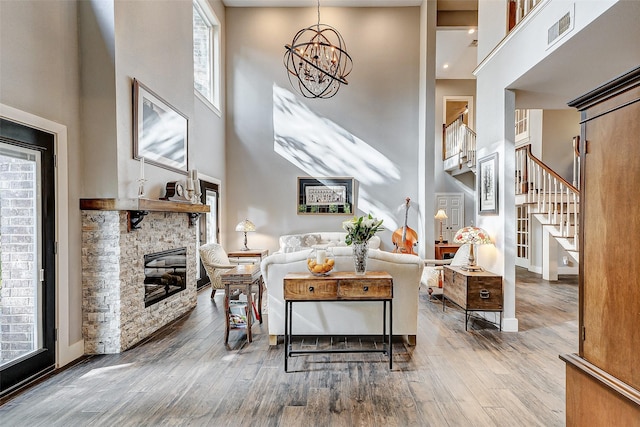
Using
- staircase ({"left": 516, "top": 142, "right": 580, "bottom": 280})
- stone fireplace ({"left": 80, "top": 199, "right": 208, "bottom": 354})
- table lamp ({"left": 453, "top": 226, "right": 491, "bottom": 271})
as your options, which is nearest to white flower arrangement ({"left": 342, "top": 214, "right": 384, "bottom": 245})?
table lamp ({"left": 453, "top": 226, "right": 491, "bottom": 271})

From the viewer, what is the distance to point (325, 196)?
7.39 meters

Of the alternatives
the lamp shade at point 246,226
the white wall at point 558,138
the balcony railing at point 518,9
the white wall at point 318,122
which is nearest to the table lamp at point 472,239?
the balcony railing at point 518,9

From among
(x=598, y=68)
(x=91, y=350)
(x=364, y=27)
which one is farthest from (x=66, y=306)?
(x=364, y=27)

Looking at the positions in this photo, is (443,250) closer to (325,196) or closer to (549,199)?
(549,199)

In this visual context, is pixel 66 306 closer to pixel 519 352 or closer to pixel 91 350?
pixel 91 350

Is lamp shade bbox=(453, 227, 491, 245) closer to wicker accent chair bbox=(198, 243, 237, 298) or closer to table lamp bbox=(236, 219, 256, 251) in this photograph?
wicker accent chair bbox=(198, 243, 237, 298)

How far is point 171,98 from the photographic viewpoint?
4.43m

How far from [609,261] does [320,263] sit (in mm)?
2051

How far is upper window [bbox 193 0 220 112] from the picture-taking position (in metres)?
6.39

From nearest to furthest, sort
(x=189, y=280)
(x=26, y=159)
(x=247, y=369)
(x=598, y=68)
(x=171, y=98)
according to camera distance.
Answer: (x=26, y=159) → (x=247, y=369) → (x=598, y=68) → (x=171, y=98) → (x=189, y=280)

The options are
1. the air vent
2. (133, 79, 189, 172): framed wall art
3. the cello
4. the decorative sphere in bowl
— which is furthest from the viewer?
the cello

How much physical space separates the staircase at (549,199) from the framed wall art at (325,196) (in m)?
3.26

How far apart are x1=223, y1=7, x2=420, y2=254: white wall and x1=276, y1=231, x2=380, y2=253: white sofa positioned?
27cm

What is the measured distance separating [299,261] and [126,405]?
1.75 m
